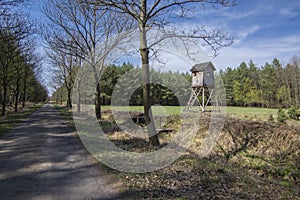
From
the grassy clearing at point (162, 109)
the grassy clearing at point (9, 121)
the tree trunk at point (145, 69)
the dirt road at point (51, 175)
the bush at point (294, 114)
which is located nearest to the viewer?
the dirt road at point (51, 175)

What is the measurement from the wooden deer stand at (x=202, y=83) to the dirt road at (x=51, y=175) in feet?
37.0

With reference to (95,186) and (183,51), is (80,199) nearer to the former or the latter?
(95,186)

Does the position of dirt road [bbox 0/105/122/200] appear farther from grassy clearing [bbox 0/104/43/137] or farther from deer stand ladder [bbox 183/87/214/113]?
deer stand ladder [bbox 183/87/214/113]

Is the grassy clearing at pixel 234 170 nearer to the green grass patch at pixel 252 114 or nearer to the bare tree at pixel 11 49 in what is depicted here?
the green grass patch at pixel 252 114

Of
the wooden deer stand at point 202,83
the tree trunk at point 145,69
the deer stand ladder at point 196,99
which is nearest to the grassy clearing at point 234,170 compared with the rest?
the tree trunk at point 145,69

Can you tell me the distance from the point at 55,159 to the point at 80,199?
2857 mm

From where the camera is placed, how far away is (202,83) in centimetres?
1764

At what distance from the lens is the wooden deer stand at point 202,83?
1679cm

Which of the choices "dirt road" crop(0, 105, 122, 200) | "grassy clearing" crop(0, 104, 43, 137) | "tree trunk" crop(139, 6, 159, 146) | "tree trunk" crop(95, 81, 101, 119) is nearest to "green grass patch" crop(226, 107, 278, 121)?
"tree trunk" crop(139, 6, 159, 146)

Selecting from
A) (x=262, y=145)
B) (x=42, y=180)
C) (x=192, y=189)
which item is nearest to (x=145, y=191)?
(x=192, y=189)

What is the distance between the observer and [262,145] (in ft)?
32.5

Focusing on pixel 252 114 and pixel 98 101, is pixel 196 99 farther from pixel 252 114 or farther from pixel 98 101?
pixel 98 101

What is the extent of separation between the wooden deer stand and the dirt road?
1128 centimetres

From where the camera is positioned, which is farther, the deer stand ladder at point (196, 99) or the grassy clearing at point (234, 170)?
the deer stand ladder at point (196, 99)
